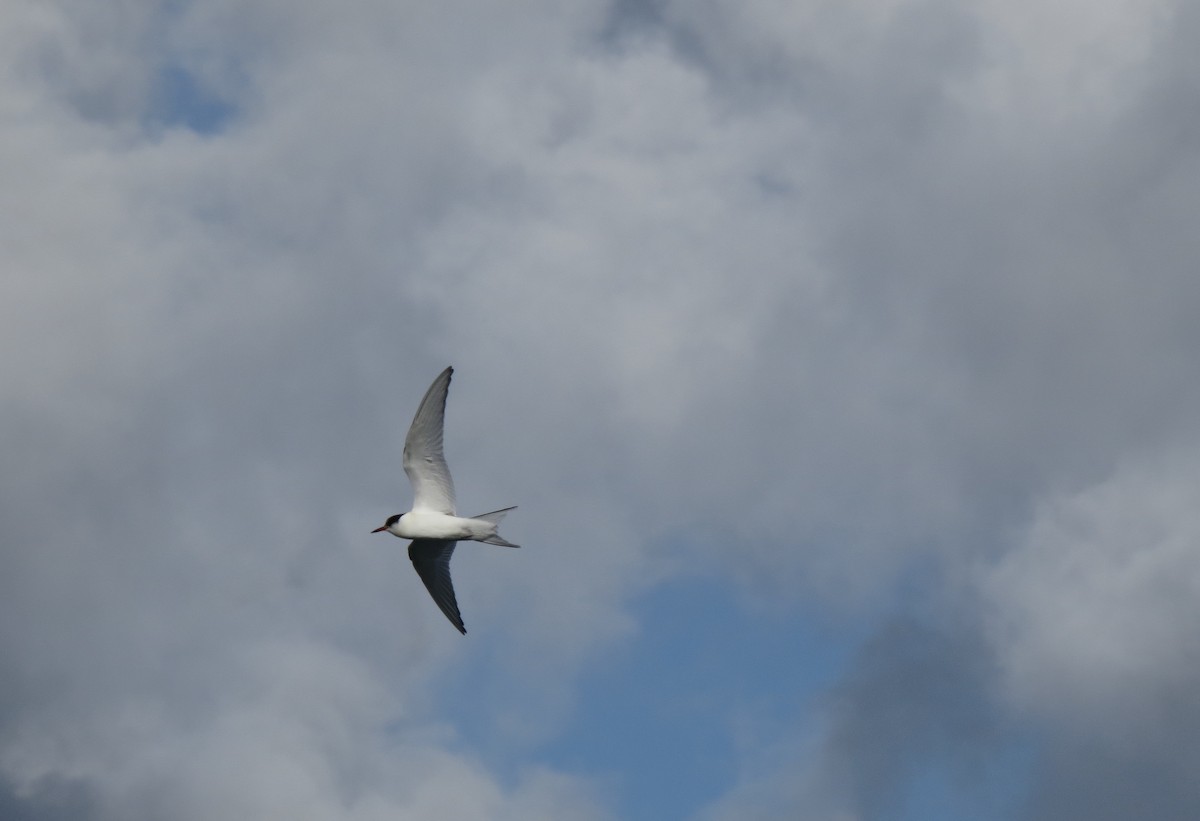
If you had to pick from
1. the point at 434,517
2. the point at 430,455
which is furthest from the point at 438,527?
the point at 430,455

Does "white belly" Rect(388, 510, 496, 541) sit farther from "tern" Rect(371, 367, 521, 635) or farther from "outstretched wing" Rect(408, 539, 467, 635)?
"outstretched wing" Rect(408, 539, 467, 635)

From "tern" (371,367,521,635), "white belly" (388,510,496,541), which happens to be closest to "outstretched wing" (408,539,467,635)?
"tern" (371,367,521,635)

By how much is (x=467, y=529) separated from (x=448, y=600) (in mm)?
3948

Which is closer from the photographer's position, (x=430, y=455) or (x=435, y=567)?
(x=430, y=455)

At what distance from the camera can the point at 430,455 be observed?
4381 centimetres

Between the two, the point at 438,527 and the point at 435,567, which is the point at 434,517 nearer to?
the point at 438,527

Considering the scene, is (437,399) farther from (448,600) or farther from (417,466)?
(448,600)

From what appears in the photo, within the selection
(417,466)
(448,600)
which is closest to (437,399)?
(417,466)

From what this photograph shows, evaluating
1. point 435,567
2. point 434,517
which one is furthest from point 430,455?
point 435,567

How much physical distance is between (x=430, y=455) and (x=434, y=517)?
183 cm

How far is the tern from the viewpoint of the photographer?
42.7 metres

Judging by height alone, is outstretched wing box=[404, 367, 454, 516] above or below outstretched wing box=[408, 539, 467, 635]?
above

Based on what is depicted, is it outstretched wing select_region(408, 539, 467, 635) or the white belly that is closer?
the white belly

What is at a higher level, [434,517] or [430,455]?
[430,455]
